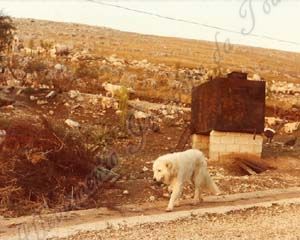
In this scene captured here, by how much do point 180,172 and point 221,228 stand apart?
1.87 meters

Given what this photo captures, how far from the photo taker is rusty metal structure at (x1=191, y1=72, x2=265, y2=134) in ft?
55.8

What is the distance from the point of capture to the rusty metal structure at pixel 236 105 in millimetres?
17016

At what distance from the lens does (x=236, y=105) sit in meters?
17.2

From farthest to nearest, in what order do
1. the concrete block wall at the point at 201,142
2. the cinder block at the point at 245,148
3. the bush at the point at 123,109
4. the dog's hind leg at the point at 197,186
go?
the bush at the point at 123,109
the concrete block wall at the point at 201,142
the cinder block at the point at 245,148
the dog's hind leg at the point at 197,186

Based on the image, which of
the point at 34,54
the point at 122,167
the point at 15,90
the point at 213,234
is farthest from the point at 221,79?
the point at 34,54

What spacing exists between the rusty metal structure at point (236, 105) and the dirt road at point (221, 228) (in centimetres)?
626

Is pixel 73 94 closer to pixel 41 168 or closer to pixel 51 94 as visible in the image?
pixel 51 94

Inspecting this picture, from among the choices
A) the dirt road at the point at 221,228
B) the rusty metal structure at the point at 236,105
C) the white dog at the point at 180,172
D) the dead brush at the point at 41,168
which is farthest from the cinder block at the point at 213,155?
the dirt road at the point at 221,228

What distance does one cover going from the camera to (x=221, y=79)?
17266mm

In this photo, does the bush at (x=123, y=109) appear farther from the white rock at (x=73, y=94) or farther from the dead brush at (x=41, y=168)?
the dead brush at (x=41, y=168)

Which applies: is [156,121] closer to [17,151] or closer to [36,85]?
[36,85]

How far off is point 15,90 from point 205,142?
10259 millimetres

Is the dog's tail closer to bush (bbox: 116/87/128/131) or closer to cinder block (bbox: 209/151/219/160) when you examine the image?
cinder block (bbox: 209/151/219/160)

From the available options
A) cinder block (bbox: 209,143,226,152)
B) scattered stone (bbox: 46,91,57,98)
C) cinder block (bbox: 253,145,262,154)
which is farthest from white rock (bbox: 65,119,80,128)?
cinder block (bbox: 253,145,262,154)
